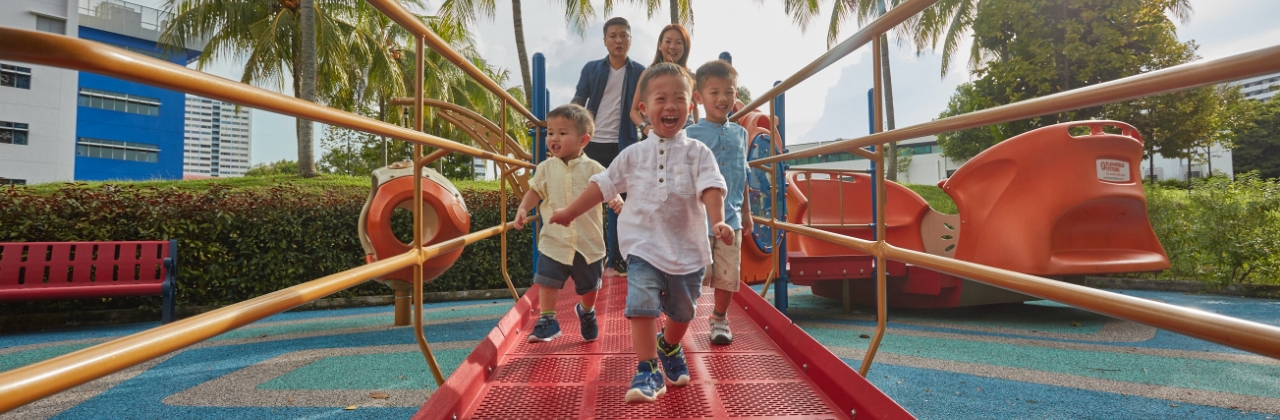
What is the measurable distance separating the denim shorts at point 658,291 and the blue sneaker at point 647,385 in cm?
17

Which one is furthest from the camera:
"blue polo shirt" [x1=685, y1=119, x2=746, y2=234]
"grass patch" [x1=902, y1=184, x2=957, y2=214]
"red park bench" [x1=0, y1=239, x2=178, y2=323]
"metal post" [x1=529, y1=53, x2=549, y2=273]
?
"grass patch" [x1=902, y1=184, x2=957, y2=214]

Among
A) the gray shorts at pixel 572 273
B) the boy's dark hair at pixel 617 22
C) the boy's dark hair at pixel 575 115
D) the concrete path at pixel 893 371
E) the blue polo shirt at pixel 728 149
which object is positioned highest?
the boy's dark hair at pixel 617 22

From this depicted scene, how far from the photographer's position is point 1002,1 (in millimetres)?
14125

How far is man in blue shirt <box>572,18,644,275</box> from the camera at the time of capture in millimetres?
4160

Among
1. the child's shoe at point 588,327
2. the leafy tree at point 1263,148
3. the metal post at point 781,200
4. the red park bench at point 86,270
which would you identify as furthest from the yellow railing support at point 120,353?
the leafy tree at point 1263,148

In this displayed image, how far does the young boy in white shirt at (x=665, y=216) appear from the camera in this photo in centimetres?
207

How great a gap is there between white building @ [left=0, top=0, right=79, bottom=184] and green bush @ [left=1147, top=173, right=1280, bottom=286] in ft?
98.9

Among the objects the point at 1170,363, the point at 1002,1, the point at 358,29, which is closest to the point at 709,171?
the point at 1170,363

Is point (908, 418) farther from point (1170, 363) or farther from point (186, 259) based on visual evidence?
point (186, 259)

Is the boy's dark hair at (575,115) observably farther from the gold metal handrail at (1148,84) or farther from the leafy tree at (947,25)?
the leafy tree at (947,25)

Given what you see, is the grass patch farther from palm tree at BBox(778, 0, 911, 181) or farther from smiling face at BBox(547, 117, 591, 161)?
smiling face at BBox(547, 117, 591, 161)

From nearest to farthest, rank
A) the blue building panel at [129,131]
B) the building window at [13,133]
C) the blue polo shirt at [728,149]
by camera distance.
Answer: the blue polo shirt at [728,149]
the building window at [13,133]
the blue building panel at [129,131]

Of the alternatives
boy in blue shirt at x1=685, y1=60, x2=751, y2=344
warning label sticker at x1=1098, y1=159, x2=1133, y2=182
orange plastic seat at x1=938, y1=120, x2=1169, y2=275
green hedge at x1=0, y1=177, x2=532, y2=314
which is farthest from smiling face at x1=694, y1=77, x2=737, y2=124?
green hedge at x1=0, y1=177, x2=532, y2=314

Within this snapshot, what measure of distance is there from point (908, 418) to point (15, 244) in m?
8.03
